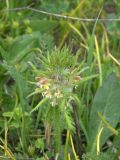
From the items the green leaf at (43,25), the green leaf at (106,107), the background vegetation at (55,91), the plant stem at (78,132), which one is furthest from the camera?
the green leaf at (43,25)

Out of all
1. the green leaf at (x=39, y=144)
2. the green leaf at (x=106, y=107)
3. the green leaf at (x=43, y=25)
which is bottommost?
the green leaf at (x=39, y=144)

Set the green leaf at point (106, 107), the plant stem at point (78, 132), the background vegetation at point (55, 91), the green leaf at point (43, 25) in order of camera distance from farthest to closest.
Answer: the green leaf at point (43, 25), the green leaf at point (106, 107), the plant stem at point (78, 132), the background vegetation at point (55, 91)

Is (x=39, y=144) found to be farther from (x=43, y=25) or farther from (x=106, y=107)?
(x=43, y=25)

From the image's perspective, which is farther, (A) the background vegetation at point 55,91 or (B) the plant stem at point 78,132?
(B) the plant stem at point 78,132

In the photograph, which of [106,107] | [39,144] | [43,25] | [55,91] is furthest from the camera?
[43,25]

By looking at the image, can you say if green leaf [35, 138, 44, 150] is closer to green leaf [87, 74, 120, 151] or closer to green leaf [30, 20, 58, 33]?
green leaf [87, 74, 120, 151]

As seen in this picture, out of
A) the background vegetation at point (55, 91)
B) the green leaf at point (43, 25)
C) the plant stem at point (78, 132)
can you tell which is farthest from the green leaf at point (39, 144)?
the green leaf at point (43, 25)

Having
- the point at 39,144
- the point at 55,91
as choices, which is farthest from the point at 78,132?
the point at 55,91

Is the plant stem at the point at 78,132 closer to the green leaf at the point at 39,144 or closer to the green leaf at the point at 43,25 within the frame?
the green leaf at the point at 39,144
